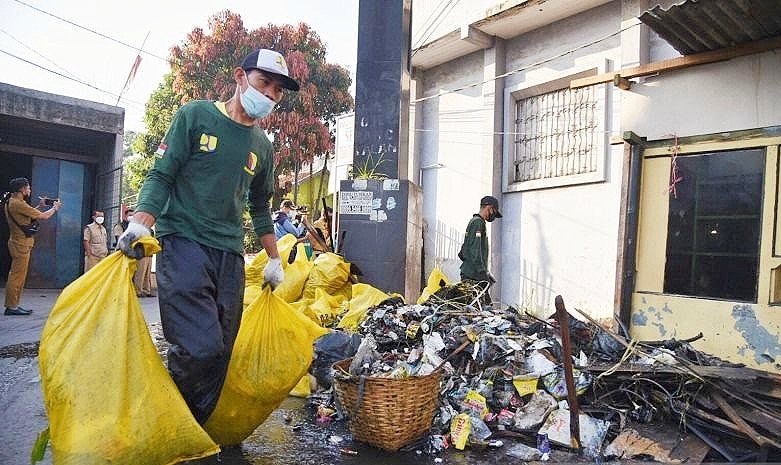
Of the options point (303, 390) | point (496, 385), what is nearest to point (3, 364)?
point (303, 390)

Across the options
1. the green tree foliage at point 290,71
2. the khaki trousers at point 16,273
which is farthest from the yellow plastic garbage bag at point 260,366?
the green tree foliage at point 290,71

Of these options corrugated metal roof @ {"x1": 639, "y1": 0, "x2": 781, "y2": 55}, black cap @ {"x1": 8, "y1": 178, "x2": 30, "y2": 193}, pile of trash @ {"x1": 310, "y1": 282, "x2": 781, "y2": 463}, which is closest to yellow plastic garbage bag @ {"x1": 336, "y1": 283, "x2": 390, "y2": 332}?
pile of trash @ {"x1": 310, "y1": 282, "x2": 781, "y2": 463}

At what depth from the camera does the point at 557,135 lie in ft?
25.6

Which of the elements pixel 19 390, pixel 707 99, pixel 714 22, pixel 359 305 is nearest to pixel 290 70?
pixel 359 305

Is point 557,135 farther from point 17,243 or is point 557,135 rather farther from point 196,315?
point 17,243

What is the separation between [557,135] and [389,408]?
19.6ft

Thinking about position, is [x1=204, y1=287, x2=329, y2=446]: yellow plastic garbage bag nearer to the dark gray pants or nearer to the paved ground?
the dark gray pants

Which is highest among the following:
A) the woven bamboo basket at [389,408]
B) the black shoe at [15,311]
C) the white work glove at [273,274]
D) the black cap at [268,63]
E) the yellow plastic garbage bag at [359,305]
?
the black cap at [268,63]

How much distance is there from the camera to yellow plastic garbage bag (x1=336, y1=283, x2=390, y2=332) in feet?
16.1

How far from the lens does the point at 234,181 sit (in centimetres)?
260

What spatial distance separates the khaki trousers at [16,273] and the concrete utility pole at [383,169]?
4154 millimetres

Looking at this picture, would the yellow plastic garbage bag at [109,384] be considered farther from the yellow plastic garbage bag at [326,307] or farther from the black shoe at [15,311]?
the black shoe at [15,311]

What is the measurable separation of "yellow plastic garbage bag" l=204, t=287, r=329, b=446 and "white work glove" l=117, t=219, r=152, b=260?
2.20 ft

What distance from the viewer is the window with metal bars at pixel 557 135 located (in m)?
7.30
